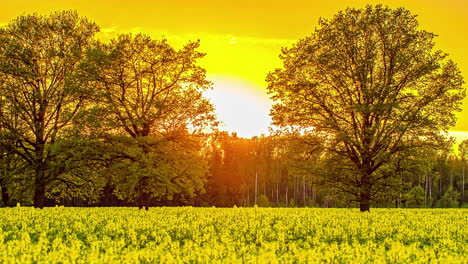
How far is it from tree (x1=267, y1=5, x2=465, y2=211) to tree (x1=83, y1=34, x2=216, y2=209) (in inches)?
265

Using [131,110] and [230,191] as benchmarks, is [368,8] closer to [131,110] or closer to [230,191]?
[131,110]

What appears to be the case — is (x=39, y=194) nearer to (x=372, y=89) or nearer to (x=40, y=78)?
(x=40, y=78)

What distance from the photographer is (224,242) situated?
12.2 m

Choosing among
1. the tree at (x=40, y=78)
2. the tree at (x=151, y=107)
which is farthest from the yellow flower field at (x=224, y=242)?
the tree at (x=40, y=78)

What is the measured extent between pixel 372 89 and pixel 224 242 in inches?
808

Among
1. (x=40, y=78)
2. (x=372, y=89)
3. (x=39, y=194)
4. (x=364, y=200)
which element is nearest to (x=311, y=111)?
(x=372, y=89)

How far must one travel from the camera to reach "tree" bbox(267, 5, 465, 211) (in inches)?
1188

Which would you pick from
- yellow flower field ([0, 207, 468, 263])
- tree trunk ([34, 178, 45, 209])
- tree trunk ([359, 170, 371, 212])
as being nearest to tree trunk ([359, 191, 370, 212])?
tree trunk ([359, 170, 371, 212])

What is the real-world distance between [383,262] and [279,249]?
287 centimetres

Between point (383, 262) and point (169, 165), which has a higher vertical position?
point (169, 165)

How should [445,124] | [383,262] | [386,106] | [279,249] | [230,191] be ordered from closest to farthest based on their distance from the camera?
[383,262], [279,249], [386,106], [445,124], [230,191]

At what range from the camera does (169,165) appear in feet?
98.0

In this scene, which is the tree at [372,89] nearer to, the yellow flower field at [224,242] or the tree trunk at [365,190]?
the tree trunk at [365,190]

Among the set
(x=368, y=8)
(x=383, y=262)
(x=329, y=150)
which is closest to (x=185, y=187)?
(x=329, y=150)
